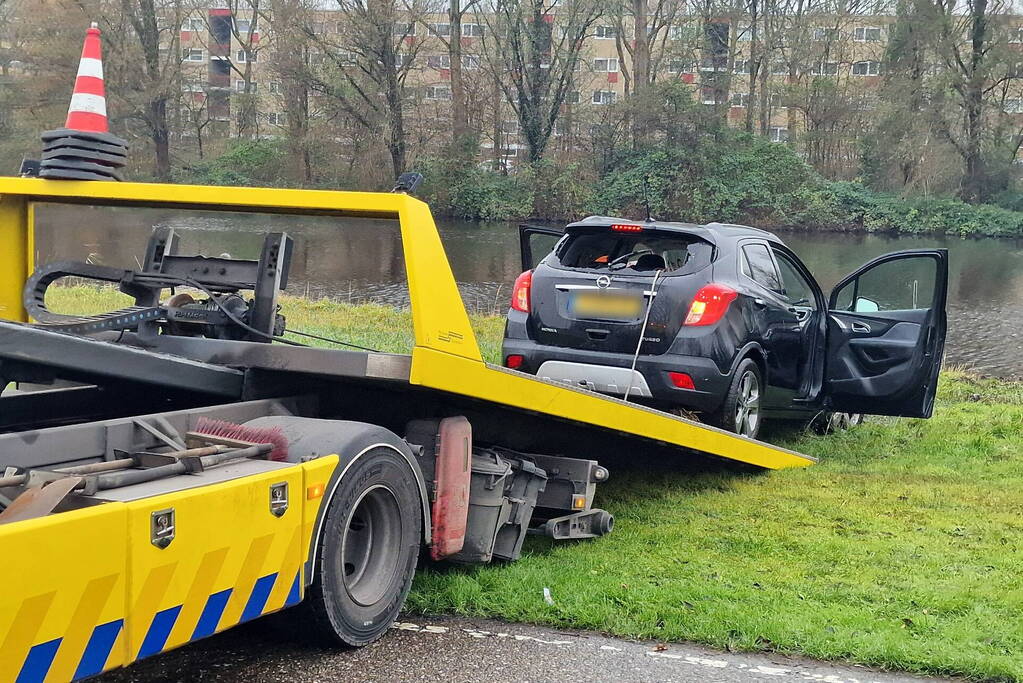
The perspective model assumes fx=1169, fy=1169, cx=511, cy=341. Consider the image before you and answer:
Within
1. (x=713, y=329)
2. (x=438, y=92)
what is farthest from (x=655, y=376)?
(x=438, y=92)

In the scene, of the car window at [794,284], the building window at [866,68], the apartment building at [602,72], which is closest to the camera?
the car window at [794,284]

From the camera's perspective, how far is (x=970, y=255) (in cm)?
4150

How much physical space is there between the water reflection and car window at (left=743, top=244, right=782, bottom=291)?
264cm

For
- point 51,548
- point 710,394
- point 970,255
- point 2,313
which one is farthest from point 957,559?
point 970,255

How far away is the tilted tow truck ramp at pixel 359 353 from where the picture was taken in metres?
4.75

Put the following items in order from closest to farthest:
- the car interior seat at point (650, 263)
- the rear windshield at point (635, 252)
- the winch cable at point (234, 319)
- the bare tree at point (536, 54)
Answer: the winch cable at point (234, 319)
the rear windshield at point (635, 252)
the car interior seat at point (650, 263)
the bare tree at point (536, 54)

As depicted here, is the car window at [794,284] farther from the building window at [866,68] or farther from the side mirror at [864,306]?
the building window at [866,68]

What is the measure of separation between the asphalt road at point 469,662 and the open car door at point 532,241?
4.87m

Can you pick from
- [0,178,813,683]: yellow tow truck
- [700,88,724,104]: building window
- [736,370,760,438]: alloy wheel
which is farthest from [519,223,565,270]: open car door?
[700,88,724,104]: building window

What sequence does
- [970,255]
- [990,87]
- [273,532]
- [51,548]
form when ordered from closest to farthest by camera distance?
[51,548] → [273,532] → [970,255] → [990,87]

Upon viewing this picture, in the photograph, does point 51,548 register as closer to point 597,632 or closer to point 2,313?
point 597,632

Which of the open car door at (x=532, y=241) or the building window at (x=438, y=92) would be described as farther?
the building window at (x=438, y=92)

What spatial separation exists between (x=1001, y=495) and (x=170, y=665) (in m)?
5.42

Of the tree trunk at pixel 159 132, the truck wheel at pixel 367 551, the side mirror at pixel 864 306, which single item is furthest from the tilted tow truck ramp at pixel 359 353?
the tree trunk at pixel 159 132
